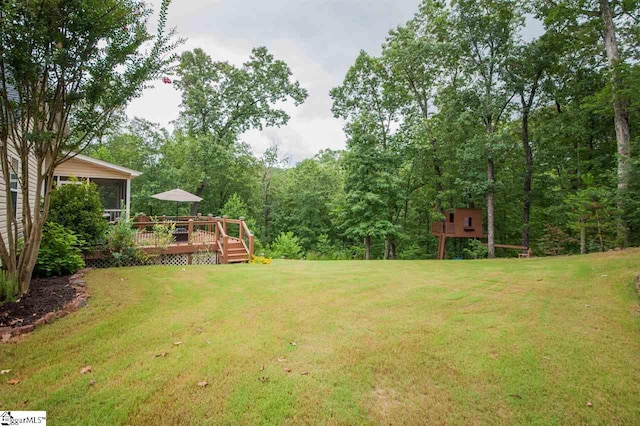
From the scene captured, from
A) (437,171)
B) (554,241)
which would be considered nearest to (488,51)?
(437,171)

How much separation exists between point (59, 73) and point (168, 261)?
21.3 feet

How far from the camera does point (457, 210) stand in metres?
16.7

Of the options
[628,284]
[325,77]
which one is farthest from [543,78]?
[628,284]

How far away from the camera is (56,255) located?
6039 mm

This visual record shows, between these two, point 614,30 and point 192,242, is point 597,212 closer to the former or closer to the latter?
point 614,30

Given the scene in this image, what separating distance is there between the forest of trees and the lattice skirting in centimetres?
656

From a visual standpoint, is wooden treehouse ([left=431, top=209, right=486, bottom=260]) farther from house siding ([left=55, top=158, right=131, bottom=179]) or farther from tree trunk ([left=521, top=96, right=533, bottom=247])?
house siding ([left=55, top=158, right=131, bottom=179])

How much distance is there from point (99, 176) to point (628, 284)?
15237mm

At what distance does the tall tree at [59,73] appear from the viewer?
4.10 m

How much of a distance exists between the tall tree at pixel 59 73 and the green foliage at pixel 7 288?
17 cm

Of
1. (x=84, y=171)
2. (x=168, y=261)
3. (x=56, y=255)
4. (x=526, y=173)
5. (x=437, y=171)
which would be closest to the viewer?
(x=56, y=255)

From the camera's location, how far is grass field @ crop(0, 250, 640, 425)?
2363mm

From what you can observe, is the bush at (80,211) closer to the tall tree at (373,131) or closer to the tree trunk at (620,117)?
the tall tree at (373,131)

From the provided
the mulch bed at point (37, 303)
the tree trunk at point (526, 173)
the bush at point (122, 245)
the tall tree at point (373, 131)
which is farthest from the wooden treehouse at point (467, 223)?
the mulch bed at point (37, 303)
